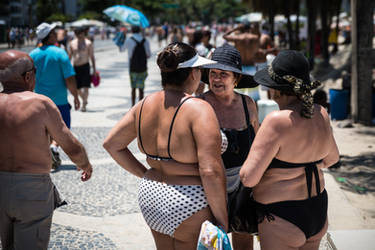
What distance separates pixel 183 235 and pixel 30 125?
3.54ft

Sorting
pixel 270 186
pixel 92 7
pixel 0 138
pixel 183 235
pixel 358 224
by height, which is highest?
pixel 92 7

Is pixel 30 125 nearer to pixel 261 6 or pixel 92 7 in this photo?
pixel 261 6

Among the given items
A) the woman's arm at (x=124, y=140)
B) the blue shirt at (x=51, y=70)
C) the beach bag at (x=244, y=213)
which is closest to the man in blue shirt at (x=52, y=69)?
the blue shirt at (x=51, y=70)

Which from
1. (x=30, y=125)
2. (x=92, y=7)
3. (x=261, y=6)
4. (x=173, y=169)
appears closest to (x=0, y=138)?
(x=30, y=125)

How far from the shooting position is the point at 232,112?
3139 mm

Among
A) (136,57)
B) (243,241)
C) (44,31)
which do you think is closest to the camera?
(243,241)

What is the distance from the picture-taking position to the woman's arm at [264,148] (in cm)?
232

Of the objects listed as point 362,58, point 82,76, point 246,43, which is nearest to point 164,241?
point 246,43

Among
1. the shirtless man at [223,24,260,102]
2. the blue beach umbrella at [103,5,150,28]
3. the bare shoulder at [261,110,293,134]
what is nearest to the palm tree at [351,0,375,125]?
the shirtless man at [223,24,260,102]

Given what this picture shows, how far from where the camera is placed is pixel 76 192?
544 centimetres

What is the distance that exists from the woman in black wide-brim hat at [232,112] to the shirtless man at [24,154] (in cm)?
102

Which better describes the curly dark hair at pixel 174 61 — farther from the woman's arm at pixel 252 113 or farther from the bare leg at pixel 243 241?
the bare leg at pixel 243 241

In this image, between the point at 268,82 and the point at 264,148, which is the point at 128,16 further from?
the point at 264,148

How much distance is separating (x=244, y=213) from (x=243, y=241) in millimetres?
566
